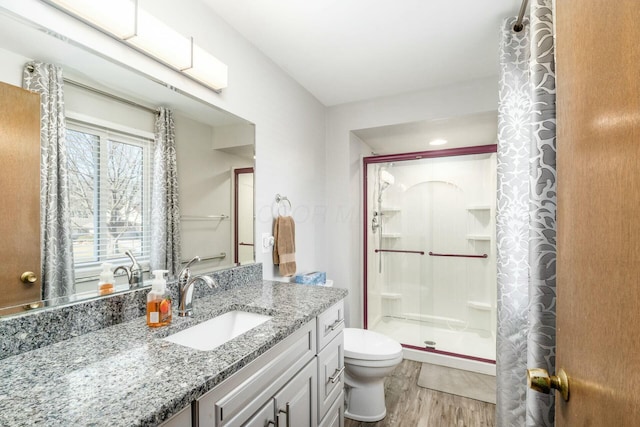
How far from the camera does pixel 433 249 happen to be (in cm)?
305

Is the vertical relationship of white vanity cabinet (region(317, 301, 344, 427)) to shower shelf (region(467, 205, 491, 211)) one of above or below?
below

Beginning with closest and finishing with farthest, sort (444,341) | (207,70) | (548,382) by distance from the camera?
(548,382)
(207,70)
(444,341)

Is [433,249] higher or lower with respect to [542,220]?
lower

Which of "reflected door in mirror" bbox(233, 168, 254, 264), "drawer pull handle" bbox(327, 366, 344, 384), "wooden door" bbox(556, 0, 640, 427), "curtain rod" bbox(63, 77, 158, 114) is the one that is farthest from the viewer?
"reflected door in mirror" bbox(233, 168, 254, 264)

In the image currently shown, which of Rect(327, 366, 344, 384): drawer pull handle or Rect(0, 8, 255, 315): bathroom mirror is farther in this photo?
Rect(327, 366, 344, 384): drawer pull handle

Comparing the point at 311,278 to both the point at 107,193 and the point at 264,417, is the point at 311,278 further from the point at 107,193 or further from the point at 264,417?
the point at 107,193

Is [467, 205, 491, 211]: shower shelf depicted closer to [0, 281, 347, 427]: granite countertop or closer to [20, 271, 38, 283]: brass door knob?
[0, 281, 347, 427]: granite countertop

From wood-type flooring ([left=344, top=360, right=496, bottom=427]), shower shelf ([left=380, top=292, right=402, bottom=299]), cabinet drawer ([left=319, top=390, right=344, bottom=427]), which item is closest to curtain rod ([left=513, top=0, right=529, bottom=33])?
cabinet drawer ([left=319, top=390, right=344, bottom=427])

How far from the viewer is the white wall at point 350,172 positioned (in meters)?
2.47

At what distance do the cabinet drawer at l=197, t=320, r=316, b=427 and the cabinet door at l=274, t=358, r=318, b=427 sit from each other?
4cm

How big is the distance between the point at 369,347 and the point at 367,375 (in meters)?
0.17

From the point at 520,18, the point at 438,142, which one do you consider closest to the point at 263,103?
the point at 520,18

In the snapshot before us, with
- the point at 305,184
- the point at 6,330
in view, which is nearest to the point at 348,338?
the point at 305,184

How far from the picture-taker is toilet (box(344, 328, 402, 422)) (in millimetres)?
1841
